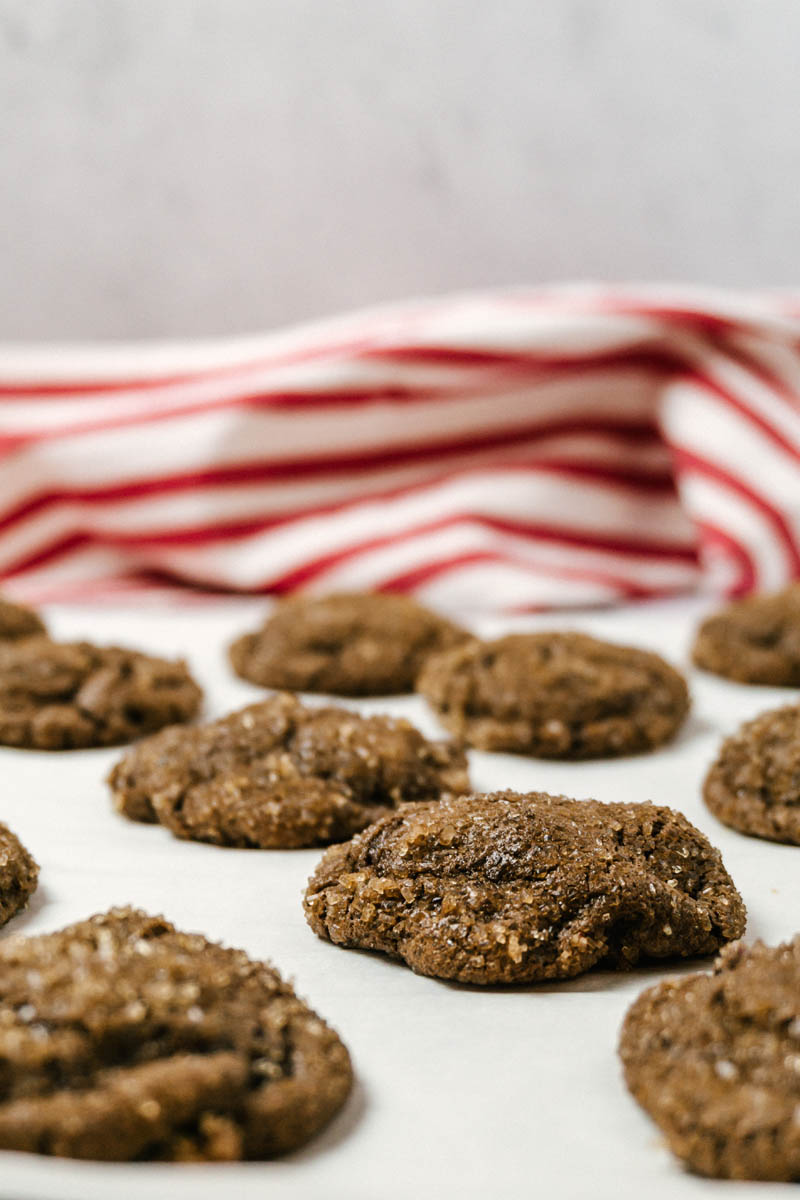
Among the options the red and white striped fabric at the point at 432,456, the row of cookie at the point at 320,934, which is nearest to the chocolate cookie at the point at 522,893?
the row of cookie at the point at 320,934

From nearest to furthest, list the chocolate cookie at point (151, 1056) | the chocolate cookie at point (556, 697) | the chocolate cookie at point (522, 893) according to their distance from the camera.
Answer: the chocolate cookie at point (151, 1056), the chocolate cookie at point (522, 893), the chocolate cookie at point (556, 697)

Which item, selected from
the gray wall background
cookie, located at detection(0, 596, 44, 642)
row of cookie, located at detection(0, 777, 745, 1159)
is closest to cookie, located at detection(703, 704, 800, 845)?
row of cookie, located at detection(0, 777, 745, 1159)

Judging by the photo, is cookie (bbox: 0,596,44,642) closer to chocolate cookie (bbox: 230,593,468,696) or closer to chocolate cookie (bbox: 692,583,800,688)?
chocolate cookie (bbox: 230,593,468,696)

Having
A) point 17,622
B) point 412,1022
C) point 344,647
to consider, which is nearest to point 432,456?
point 344,647

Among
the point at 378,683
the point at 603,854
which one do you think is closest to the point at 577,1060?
the point at 603,854

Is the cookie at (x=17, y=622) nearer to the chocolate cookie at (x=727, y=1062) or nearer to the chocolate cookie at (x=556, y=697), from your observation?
the chocolate cookie at (x=556, y=697)
